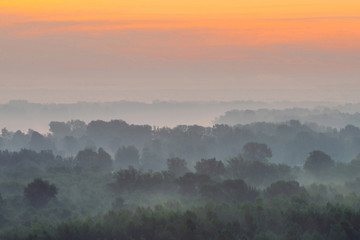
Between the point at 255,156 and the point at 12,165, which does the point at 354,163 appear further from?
the point at 12,165

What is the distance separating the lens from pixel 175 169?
466ft

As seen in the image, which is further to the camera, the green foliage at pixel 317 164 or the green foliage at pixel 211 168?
the green foliage at pixel 317 164

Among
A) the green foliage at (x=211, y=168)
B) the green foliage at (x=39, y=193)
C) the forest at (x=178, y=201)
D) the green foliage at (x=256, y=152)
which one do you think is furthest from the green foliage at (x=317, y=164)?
the green foliage at (x=39, y=193)

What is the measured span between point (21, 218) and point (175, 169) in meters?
51.0

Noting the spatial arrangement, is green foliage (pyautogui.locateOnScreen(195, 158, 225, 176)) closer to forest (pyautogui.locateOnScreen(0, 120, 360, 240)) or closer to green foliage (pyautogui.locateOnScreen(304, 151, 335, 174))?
forest (pyautogui.locateOnScreen(0, 120, 360, 240))

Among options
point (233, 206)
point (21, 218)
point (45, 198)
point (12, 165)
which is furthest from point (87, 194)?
point (12, 165)

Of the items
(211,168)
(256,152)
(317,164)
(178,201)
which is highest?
→ (211,168)

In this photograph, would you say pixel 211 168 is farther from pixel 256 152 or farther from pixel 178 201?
pixel 256 152

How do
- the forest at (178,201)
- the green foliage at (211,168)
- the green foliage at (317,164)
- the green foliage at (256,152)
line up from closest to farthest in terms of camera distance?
the forest at (178,201) → the green foliage at (211,168) → the green foliage at (317,164) → the green foliage at (256,152)

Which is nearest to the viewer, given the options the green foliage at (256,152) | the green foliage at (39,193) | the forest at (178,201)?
the forest at (178,201)

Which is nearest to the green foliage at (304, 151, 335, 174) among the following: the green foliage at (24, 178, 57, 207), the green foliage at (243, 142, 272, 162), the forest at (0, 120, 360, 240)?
the forest at (0, 120, 360, 240)

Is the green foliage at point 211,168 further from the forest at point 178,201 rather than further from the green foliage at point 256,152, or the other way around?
the green foliage at point 256,152

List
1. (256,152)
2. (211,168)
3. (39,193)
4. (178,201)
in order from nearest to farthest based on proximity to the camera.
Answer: (178,201), (39,193), (211,168), (256,152)

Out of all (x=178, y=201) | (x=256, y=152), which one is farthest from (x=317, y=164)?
(x=178, y=201)
